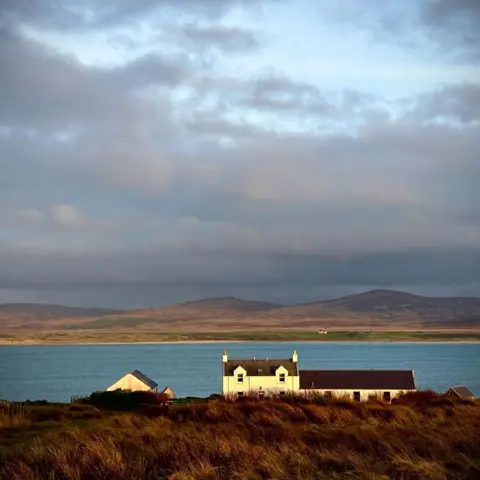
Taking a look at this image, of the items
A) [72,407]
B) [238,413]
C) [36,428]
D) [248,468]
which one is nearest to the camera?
[248,468]

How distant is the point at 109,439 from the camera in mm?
11664

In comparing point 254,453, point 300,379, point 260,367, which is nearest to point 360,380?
point 300,379

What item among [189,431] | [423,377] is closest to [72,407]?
[189,431]

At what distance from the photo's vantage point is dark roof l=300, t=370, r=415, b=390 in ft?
191

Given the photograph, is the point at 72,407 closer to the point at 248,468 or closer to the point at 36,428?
the point at 36,428

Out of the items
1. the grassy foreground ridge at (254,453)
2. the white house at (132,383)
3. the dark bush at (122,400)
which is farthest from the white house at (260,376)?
the grassy foreground ridge at (254,453)

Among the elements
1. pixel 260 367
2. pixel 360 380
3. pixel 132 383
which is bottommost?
pixel 132 383

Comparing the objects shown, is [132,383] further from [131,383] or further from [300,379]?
[300,379]

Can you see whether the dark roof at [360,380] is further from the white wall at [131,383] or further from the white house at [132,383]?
the white wall at [131,383]

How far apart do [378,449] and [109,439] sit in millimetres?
4401

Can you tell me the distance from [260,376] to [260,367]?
1.14 metres

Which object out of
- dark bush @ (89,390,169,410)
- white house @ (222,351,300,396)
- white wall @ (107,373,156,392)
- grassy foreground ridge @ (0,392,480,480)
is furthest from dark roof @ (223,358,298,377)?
grassy foreground ridge @ (0,392,480,480)

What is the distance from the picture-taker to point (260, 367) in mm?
64562

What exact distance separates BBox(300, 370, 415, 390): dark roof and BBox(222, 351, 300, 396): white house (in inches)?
51.2
